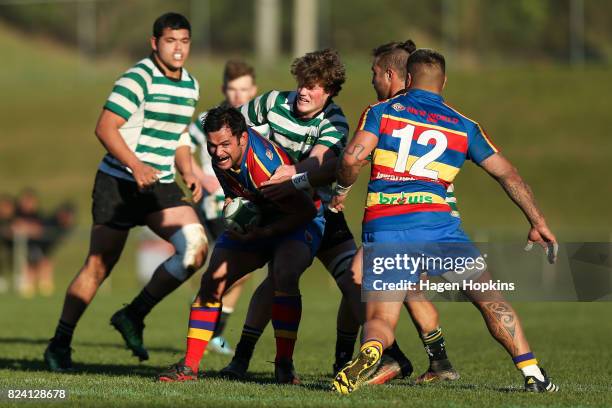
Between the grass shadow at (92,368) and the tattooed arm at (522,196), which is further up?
the tattooed arm at (522,196)

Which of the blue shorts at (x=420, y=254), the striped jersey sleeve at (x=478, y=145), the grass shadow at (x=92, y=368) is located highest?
the striped jersey sleeve at (x=478, y=145)

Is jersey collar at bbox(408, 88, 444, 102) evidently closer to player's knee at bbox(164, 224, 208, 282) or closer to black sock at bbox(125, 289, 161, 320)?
player's knee at bbox(164, 224, 208, 282)

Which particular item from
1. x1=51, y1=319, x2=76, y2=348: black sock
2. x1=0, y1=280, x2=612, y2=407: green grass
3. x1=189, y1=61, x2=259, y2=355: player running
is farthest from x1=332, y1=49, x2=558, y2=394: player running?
x1=189, y1=61, x2=259, y2=355: player running

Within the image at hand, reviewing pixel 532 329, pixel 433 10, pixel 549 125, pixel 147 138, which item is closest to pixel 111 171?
pixel 147 138

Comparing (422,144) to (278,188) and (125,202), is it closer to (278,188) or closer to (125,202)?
(278,188)

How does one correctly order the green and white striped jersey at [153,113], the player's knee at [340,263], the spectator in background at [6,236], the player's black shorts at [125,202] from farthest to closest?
the spectator in background at [6,236] < the player's black shorts at [125,202] < the green and white striped jersey at [153,113] < the player's knee at [340,263]

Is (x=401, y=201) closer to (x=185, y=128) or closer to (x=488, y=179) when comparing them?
(x=185, y=128)

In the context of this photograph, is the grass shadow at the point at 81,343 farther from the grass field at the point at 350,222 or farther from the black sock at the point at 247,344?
the black sock at the point at 247,344

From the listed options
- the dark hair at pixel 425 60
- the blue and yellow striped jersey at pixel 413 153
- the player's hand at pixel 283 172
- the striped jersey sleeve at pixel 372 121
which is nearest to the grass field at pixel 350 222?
the blue and yellow striped jersey at pixel 413 153

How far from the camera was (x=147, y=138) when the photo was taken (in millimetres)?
8438

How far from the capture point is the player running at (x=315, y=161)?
22.9 feet

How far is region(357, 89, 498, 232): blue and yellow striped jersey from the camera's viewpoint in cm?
623

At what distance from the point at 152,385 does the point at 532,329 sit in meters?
7.39

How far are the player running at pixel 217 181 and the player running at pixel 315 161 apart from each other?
2.21 meters
